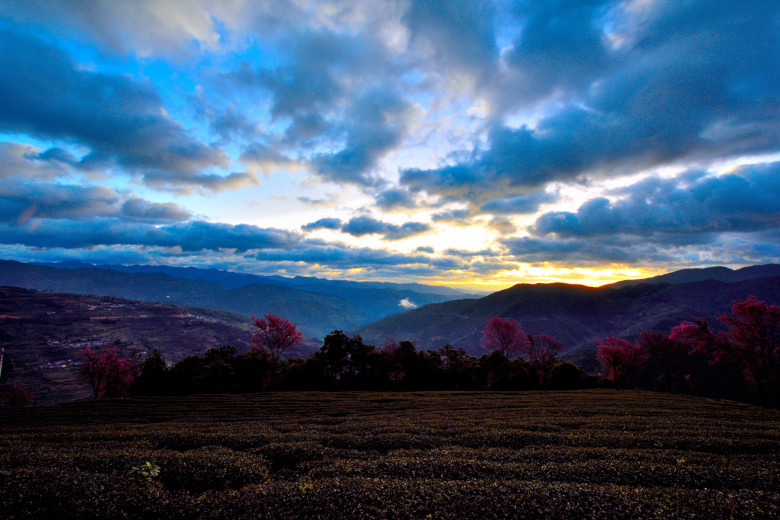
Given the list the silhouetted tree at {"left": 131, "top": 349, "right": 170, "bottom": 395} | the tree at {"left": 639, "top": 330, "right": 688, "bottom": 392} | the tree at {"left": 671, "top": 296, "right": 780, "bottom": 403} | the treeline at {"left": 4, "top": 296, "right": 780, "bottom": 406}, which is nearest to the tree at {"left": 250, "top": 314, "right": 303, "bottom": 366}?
the treeline at {"left": 4, "top": 296, "right": 780, "bottom": 406}

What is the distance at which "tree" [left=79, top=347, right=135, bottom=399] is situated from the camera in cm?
7206

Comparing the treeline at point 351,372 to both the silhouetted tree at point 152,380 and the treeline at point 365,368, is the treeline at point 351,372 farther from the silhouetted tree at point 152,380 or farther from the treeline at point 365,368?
the treeline at point 365,368

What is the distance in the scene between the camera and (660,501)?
12.4m

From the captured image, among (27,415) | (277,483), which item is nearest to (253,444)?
(277,483)

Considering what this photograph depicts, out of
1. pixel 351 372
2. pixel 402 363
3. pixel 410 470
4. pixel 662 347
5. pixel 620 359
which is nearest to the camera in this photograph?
pixel 410 470

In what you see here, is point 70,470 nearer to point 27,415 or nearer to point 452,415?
point 452,415

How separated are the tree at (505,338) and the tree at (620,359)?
21033 mm

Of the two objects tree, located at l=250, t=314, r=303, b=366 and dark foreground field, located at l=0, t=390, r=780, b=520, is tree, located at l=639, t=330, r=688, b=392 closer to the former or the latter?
dark foreground field, located at l=0, t=390, r=780, b=520

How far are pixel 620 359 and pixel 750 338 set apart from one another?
37972 millimetres

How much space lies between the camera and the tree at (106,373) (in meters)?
72.1

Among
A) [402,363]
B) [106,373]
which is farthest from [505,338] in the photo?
[106,373]

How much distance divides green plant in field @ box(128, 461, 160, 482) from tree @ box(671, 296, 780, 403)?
230ft

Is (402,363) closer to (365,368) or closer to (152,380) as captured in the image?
(365,368)

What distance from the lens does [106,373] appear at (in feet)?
241
